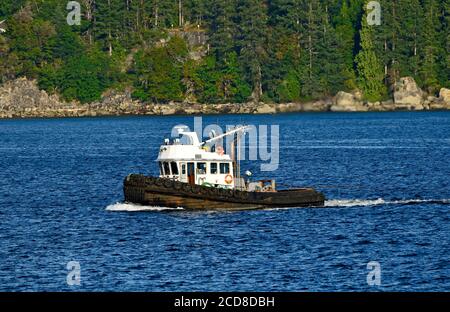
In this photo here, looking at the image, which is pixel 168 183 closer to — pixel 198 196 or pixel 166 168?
pixel 198 196

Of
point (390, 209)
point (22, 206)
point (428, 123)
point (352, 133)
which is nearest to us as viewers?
point (390, 209)

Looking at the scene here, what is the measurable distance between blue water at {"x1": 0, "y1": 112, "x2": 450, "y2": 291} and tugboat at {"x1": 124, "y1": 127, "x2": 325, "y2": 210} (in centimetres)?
67

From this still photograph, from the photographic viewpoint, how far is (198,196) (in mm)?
64875

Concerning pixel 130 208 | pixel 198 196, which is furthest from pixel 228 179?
pixel 130 208

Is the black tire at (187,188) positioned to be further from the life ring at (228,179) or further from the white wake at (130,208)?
the life ring at (228,179)

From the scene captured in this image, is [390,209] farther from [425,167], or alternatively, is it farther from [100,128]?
[100,128]

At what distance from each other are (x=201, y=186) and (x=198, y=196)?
1.82 feet

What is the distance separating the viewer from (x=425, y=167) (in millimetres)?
103500

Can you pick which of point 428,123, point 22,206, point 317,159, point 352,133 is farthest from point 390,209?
point 428,123

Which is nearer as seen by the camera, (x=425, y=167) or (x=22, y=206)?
(x=22, y=206)

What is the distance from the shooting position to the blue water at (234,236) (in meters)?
47.9

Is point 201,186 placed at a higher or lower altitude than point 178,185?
lower

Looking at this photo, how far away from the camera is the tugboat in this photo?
64938 mm

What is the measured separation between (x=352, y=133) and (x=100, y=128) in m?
45.4
